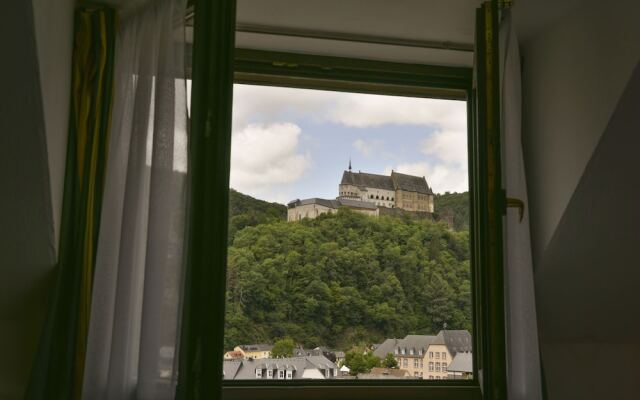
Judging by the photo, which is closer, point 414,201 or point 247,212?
point 247,212

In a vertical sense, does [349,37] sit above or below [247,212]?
above

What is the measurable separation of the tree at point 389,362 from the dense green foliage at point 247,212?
2.52 feet

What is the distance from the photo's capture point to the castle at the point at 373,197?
10.2 feet

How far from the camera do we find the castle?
3104 mm

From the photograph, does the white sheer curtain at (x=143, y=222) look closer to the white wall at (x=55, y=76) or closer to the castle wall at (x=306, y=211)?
the white wall at (x=55, y=76)

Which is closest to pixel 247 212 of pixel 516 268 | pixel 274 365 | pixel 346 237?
pixel 346 237

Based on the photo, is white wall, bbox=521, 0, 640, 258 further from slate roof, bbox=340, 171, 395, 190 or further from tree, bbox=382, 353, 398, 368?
tree, bbox=382, 353, 398, 368

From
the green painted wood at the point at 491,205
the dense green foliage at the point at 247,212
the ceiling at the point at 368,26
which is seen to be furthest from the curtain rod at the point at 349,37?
the dense green foliage at the point at 247,212

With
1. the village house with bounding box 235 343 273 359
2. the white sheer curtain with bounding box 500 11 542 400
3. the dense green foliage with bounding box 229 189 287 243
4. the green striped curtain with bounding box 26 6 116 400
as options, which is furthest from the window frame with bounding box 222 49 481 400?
the green striped curtain with bounding box 26 6 116 400

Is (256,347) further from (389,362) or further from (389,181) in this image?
(389,181)

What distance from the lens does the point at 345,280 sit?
3066 millimetres

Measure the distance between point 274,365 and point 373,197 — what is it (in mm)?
880

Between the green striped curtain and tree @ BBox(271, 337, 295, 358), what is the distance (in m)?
0.82

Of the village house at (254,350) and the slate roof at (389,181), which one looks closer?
the village house at (254,350)
